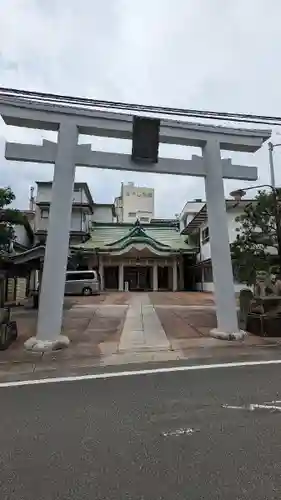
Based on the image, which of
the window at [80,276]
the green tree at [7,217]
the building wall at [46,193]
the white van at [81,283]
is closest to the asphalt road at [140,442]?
the green tree at [7,217]

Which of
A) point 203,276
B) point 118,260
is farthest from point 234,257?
point 118,260

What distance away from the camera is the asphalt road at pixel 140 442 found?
2994 millimetres

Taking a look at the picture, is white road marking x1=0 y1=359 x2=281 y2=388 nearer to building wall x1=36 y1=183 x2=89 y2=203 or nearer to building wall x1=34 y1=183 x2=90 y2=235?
building wall x1=34 y1=183 x2=90 y2=235

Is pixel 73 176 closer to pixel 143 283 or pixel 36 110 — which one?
pixel 36 110

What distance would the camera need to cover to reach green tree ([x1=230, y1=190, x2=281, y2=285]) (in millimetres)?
14148

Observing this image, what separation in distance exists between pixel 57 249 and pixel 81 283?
2182cm

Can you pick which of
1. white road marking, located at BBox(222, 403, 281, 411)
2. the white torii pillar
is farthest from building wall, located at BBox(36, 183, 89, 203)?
white road marking, located at BBox(222, 403, 281, 411)

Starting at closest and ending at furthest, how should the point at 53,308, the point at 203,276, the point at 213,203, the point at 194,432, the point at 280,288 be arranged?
the point at 194,432
the point at 53,308
the point at 213,203
the point at 280,288
the point at 203,276

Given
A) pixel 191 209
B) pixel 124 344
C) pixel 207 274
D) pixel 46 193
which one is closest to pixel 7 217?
pixel 124 344

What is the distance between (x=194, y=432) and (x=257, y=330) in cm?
759

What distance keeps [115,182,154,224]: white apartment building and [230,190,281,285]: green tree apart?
5222 cm

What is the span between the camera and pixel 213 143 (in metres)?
10.7

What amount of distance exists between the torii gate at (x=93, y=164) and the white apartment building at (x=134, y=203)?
5613cm

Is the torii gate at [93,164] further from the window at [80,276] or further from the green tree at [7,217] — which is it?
the window at [80,276]
